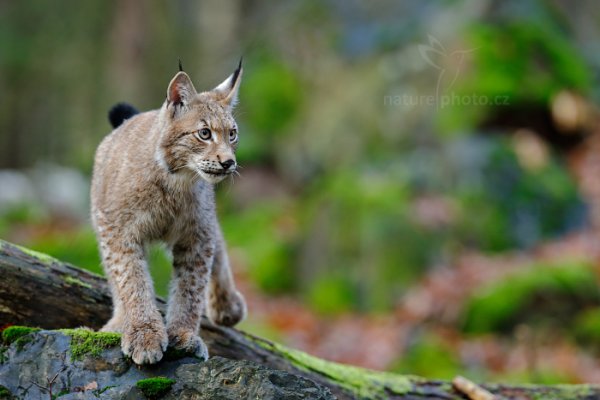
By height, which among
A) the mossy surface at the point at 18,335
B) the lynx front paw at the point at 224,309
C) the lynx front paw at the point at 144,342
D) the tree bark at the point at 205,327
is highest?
the lynx front paw at the point at 224,309

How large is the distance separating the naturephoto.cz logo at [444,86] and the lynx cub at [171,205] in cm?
940

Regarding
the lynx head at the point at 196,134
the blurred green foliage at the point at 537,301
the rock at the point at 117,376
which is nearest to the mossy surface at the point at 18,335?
the rock at the point at 117,376

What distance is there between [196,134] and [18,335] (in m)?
1.67

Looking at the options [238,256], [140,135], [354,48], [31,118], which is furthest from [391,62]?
[31,118]

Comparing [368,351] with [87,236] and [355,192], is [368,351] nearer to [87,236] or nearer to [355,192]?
[355,192]

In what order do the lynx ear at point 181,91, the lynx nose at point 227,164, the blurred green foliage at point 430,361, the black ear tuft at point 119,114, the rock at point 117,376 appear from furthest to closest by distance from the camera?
the blurred green foliage at point 430,361
the black ear tuft at point 119,114
the lynx ear at point 181,91
the lynx nose at point 227,164
the rock at point 117,376

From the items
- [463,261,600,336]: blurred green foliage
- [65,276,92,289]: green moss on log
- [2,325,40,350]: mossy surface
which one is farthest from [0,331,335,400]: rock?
[463,261,600,336]: blurred green foliage

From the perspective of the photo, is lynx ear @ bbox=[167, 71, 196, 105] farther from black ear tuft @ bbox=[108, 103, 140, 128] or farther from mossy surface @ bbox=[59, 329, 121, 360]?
mossy surface @ bbox=[59, 329, 121, 360]

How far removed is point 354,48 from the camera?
16.9m

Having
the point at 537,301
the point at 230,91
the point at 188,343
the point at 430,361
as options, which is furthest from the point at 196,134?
the point at 537,301

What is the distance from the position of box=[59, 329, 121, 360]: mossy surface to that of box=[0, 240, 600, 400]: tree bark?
0.57 metres

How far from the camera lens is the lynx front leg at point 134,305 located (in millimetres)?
4680

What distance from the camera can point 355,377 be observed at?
5973mm

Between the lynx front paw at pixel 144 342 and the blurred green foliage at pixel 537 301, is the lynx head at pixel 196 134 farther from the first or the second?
the blurred green foliage at pixel 537 301
